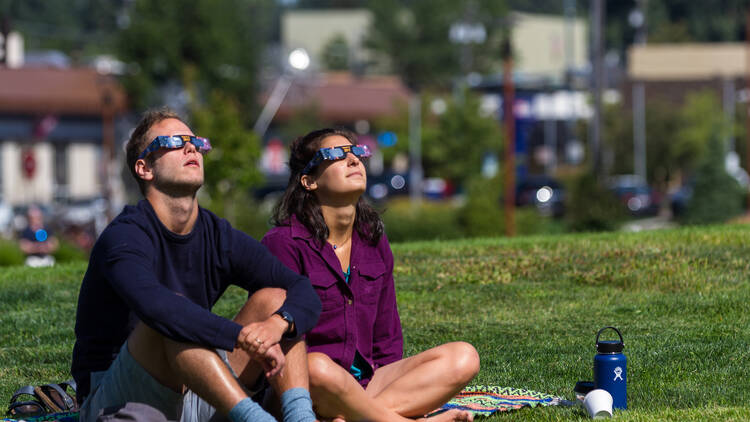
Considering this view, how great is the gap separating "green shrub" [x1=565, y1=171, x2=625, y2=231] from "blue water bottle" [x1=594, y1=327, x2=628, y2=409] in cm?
2743

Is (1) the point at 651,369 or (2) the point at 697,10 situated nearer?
(1) the point at 651,369

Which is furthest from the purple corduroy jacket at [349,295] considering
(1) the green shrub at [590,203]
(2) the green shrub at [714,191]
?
(2) the green shrub at [714,191]

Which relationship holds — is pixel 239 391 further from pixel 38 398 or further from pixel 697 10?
pixel 697 10

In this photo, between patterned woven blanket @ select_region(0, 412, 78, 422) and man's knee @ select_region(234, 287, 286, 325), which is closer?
man's knee @ select_region(234, 287, 286, 325)

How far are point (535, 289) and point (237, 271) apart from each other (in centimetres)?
541

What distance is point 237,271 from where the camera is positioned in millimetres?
5523

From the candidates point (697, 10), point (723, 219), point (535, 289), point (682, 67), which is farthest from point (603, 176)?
point (697, 10)

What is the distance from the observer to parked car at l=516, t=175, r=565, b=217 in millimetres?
47812

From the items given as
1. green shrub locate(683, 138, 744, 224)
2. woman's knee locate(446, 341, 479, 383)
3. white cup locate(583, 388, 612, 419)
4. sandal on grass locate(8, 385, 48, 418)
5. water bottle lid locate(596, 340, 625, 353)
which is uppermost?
woman's knee locate(446, 341, 479, 383)

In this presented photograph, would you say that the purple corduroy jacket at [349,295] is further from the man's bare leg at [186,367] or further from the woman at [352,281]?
the man's bare leg at [186,367]

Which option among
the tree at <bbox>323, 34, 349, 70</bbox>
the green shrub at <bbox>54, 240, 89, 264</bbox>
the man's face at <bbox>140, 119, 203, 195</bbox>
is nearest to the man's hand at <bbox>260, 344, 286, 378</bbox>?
the man's face at <bbox>140, 119, 203, 195</bbox>

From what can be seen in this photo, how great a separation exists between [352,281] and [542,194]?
43174mm

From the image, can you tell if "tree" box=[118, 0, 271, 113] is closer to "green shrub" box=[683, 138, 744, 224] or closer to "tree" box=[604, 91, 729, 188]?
"tree" box=[604, 91, 729, 188]

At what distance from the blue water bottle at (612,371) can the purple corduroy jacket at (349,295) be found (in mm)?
989
